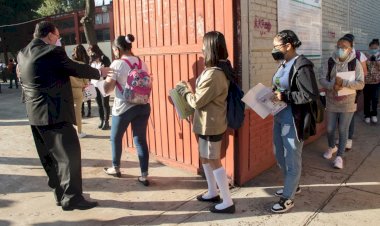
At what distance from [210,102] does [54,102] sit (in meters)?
1.55

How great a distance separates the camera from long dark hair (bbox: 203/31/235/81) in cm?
331

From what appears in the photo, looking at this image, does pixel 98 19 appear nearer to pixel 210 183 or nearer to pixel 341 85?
pixel 341 85

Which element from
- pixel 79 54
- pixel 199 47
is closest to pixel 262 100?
pixel 199 47

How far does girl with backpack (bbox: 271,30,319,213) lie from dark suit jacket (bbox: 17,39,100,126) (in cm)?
201

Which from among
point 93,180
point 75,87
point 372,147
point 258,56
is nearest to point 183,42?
point 258,56

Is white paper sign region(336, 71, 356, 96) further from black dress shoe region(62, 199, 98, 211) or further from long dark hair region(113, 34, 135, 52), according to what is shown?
black dress shoe region(62, 199, 98, 211)

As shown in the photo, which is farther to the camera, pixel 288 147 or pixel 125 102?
pixel 125 102

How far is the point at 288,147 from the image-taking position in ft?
11.4

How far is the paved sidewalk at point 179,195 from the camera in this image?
3.46 m

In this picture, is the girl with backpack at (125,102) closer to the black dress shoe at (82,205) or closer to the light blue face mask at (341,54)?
the black dress shoe at (82,205)

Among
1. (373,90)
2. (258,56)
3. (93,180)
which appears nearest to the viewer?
(258,56)

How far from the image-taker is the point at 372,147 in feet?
19.1

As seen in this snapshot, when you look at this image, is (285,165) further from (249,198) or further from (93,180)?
(93,180)

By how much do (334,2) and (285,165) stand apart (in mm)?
4383
